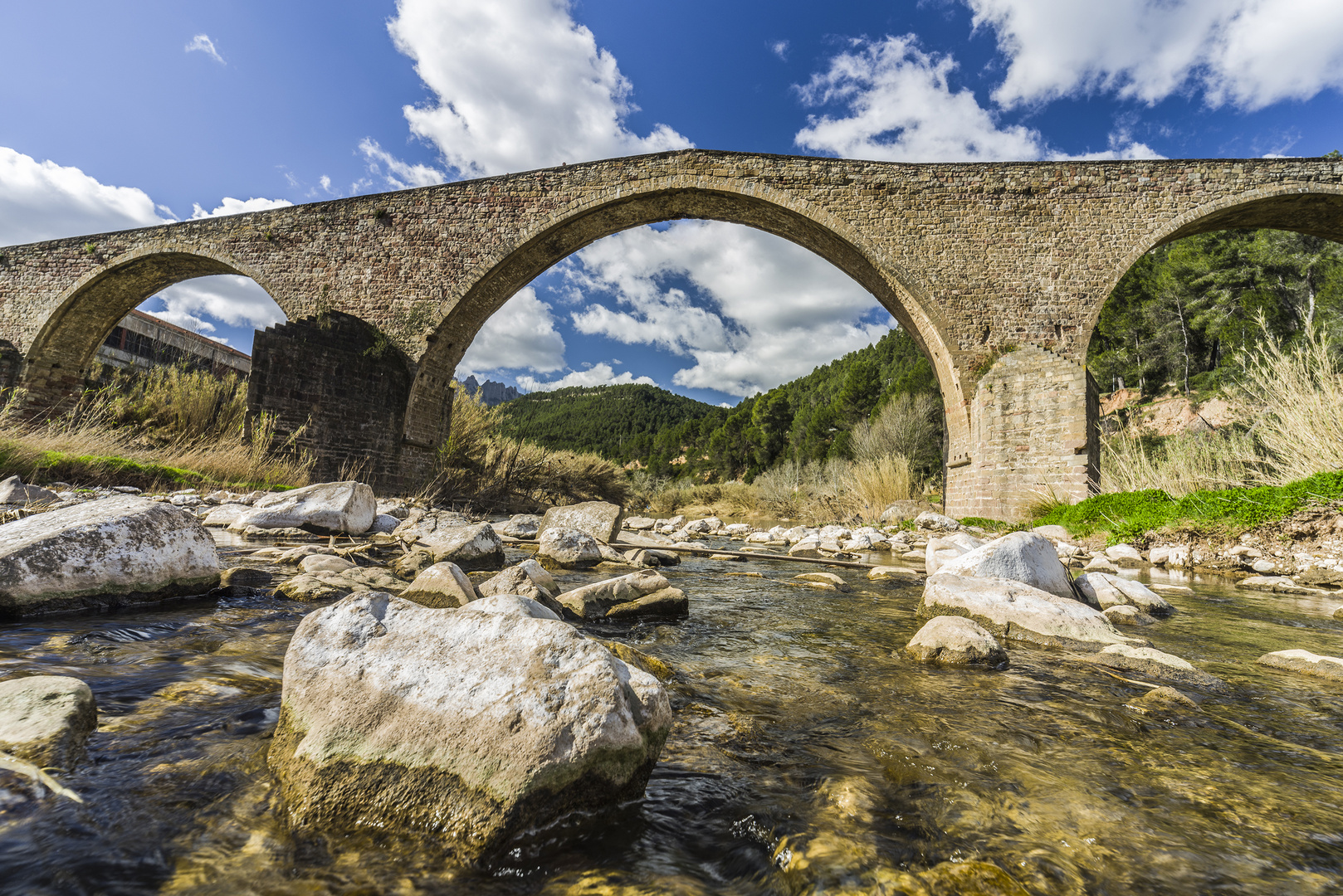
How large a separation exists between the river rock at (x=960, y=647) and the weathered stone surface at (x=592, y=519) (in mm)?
4230

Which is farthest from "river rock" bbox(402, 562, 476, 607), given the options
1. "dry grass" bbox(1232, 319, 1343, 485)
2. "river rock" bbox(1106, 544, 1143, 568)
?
"dry grass" bbox(1232, 319, 1343, 485)

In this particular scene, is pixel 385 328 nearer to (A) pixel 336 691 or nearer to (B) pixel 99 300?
(B) pixel 99 300

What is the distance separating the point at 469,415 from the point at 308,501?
811 centimetres

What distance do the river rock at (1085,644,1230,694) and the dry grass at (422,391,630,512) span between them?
9844 millimetres

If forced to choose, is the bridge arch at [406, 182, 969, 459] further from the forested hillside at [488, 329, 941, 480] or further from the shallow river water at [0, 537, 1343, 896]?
the shallow river water at [0, 537, 1343, 896]

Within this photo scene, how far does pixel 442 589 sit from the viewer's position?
269 cm

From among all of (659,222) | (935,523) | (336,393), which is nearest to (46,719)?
(336,393)

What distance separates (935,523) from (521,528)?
22.7 feet

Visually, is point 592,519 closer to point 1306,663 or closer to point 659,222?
point 1306,663

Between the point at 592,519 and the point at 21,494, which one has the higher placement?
the point at 21,494

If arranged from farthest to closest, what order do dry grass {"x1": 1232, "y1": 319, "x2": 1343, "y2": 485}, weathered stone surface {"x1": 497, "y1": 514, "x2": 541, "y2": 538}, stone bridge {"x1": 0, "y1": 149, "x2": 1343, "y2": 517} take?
stone bridge {"x1": 0, "y1": 149, "x2": 1343, "y2": 517} < weathered stone surface {"x1": 497, "y1": 514, "x2": 541, "y2": 538} < dry grass {"x1": 1232, "y1": 319, "x2": 1343, "y2": 485}

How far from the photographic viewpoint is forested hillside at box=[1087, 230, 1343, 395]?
22.7 meters

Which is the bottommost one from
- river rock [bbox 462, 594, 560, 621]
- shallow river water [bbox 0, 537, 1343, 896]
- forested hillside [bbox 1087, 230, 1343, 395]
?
shallow river water [bbox 0, 537, 1343, 896]

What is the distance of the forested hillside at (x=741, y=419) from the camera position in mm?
31656
